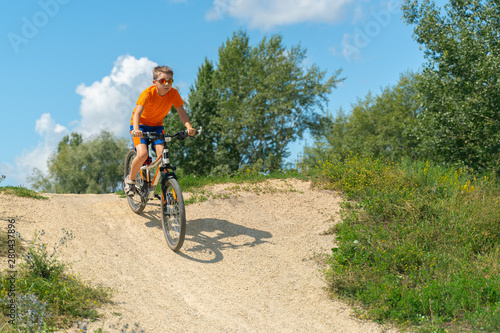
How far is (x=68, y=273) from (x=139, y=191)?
2.88 meters

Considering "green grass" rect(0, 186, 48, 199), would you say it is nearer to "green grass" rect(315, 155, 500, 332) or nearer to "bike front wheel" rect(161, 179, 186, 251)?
"bike front wheel" rect(161, 179, 186, 251)

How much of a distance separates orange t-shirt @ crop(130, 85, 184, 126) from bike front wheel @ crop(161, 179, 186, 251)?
1.44 meters

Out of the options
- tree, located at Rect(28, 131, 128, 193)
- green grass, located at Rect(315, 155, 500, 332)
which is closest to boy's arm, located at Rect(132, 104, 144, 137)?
green grass, located at Rect(315, 155, 500, 332)

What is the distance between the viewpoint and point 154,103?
7691 mm

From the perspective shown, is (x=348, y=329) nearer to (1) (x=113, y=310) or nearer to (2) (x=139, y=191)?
(1) (x=113, y=310)

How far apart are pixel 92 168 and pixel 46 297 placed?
4309 centimetres

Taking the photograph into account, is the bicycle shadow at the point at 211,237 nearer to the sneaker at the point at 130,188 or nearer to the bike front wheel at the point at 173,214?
the bike front wheel at the point at 173,214

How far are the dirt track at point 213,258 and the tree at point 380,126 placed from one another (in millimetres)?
24841

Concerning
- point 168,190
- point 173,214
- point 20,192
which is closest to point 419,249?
point 173,214

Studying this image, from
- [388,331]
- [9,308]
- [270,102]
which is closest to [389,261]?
[388,331]

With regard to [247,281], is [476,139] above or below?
above

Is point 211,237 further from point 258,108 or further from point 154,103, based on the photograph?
point 258,108

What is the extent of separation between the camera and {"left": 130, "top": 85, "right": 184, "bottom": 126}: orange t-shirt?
298 inches

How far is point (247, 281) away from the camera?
6473 mm
